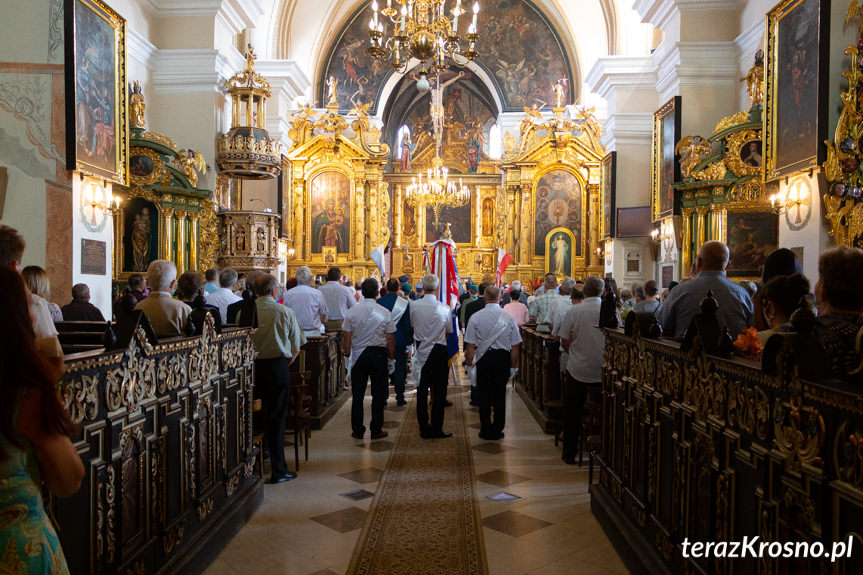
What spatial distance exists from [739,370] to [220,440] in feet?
10.5

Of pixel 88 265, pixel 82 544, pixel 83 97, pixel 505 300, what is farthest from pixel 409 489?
pixel 505 300

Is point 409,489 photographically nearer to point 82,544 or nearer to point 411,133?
point 82,544

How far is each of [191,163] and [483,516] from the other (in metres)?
9.57

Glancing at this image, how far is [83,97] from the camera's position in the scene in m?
8.52

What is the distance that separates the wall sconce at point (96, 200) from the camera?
8859mm

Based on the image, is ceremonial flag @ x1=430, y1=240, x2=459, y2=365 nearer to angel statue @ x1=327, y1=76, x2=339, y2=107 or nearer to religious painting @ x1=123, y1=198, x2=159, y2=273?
religious painting @ x1=123, y1=198, x2=159, y2=273

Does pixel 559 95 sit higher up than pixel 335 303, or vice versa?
pixel 559 95

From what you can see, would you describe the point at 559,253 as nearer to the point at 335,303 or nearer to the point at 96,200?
the point at 335,303

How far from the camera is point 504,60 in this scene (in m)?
24.0

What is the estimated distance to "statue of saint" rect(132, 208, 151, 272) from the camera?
11852 millimetres

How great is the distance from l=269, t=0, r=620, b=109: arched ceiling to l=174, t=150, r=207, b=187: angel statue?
25.5 ft

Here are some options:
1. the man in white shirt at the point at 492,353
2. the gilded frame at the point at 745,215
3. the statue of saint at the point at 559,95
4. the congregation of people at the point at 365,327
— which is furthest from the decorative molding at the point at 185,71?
the statue of saint at the point at 559,95

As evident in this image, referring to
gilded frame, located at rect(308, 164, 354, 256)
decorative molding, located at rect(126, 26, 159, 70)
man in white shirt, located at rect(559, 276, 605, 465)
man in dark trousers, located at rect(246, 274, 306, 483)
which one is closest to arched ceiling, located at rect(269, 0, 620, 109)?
gilded frame, located at rect(308, 164, 354, 256)

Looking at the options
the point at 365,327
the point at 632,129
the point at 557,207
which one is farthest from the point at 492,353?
the point at 557,207
